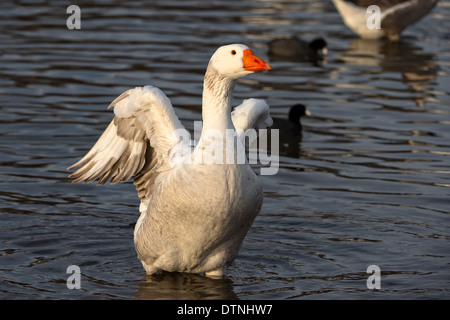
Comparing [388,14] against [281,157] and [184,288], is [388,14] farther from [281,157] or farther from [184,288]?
[184,288]

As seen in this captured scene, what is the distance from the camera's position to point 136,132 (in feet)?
28.1

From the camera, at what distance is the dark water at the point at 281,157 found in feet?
28.2

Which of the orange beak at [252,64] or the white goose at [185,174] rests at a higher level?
the orange beak at [252,64]

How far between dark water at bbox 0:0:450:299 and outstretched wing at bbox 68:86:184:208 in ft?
3.01

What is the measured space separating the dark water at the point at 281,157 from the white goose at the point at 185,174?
491 millimetres

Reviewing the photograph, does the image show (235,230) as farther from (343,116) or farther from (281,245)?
(343,116)

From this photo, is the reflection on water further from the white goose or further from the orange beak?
the orange beak

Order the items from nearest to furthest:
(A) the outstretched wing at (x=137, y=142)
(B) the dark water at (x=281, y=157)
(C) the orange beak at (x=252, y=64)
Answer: (C) the orange beak at (x=252, y=64), (A) the outstretched wing at (x=137, y=142), (B) the dark water at (x=281, y=157)

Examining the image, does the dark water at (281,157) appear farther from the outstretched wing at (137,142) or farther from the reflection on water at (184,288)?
the outstretched wing at (137,142)

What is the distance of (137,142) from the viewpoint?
8.66 meters

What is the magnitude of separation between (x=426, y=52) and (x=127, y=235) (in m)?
12.3

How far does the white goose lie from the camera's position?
7496 mm

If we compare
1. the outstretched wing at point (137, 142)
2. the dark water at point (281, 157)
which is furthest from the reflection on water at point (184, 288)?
the outstretched wing at point (137, 142)

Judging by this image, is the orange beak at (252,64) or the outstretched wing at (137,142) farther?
the outstretched wing at (137,142)
